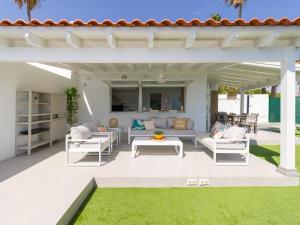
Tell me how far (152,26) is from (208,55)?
5.03ft

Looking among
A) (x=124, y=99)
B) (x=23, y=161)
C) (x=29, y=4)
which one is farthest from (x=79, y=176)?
(x=29, y=4)

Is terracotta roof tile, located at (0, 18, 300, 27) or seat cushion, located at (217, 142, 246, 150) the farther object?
seat cushion, located at (217, 142, 246, 150)

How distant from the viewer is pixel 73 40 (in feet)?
14.6

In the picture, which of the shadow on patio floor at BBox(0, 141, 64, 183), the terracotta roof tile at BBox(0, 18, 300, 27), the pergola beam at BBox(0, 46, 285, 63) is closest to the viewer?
the terracotta roof tile at BBox(0, 18, 300, 27)

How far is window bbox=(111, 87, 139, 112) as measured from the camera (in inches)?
451

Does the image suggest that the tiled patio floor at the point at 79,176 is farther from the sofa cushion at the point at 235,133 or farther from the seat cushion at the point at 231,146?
the sofa cushion at the point at 235,133

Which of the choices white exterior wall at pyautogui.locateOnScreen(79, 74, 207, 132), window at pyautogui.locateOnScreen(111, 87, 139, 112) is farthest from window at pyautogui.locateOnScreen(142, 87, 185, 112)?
white exterior wall at pyautogui.locateOnScreen(79, 74, 207, 132)

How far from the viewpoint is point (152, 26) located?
4145 mm

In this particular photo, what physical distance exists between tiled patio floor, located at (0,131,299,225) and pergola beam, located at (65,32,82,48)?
298 centimetres

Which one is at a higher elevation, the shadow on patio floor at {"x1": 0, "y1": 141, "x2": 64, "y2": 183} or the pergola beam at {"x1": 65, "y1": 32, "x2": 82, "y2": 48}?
the pergola beam at {"x1": 65, "y1": 32, "x2": 82, "y2": 48}

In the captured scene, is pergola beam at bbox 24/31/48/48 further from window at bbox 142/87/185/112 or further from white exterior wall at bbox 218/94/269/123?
white exterior wall at bbox 218/94/269/123

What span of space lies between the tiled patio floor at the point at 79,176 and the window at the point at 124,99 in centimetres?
484

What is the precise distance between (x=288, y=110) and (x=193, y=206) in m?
3.16

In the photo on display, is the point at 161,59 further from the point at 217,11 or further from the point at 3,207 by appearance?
the point at 217,11
